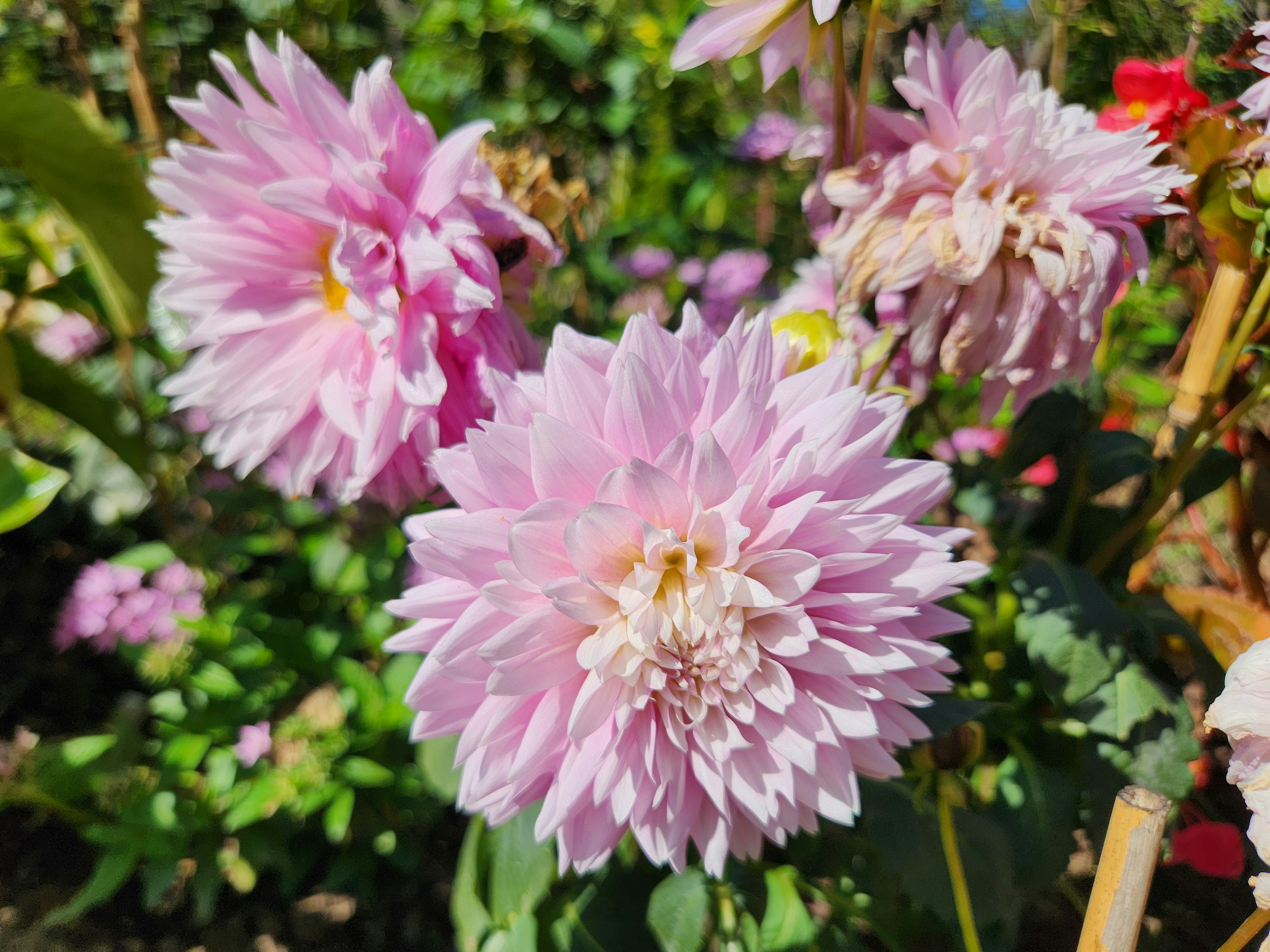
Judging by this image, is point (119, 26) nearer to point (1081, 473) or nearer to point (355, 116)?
point (355, 116)

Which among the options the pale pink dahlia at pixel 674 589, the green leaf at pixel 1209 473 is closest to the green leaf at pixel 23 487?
the pale pink dahlia at pixel 674 589

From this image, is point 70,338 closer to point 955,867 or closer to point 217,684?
point 217,684

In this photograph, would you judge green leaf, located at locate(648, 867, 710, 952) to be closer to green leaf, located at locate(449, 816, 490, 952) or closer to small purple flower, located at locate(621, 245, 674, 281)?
green leaf, located at locate(449, 816, 490, 952)

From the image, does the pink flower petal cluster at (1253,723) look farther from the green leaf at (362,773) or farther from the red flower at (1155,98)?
the green leaf at (362,773)

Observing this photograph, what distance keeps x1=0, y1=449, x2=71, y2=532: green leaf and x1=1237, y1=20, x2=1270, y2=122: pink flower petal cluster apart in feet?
3.13

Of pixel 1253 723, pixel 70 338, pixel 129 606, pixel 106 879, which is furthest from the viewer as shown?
pixel 70 338

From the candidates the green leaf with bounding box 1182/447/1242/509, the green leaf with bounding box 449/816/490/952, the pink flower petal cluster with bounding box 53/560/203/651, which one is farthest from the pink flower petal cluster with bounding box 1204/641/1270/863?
the pink flower petal cluster with bounding box 53/560/203/651

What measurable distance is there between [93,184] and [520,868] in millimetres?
774

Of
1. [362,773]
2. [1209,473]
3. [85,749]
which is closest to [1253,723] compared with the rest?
[1209,473]

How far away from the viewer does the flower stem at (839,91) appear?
553mm

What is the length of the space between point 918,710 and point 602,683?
389 millimetres

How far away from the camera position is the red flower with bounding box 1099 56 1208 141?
2.12 ft

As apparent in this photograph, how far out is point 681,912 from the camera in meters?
0.71

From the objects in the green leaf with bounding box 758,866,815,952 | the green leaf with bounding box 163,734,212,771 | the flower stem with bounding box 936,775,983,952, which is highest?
the flower stem with bounding box 936,775,983,952
